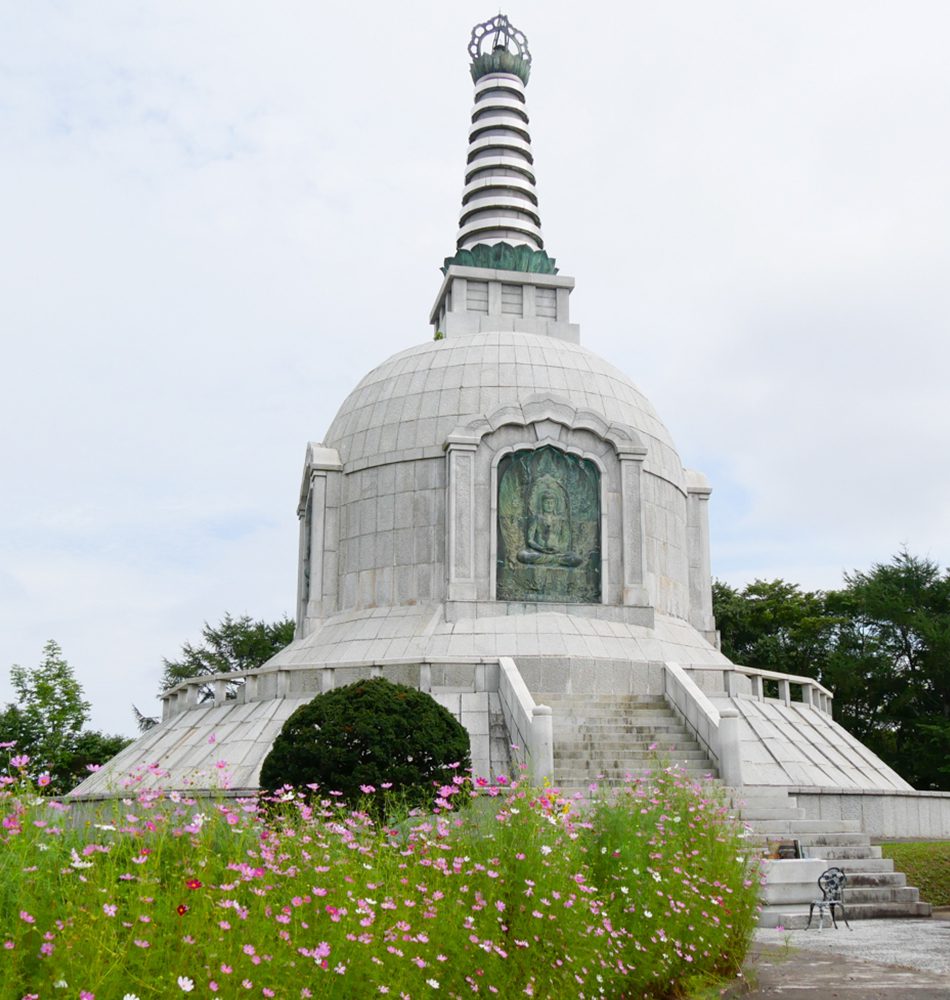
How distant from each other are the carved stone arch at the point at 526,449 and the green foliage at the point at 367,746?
8651mm

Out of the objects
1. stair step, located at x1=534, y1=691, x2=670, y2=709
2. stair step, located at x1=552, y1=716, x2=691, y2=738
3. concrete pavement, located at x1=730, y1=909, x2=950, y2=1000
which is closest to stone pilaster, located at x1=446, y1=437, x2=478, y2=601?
stair step, located at x1=534, y1=691, x2=670, y2=709

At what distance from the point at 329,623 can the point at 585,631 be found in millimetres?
6021

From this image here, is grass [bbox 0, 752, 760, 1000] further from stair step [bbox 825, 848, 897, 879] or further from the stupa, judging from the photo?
the stupa

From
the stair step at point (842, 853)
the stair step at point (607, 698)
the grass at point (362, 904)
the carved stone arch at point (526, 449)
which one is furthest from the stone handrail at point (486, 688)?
the grass at point (362, 904)

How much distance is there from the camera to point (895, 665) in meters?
34.4

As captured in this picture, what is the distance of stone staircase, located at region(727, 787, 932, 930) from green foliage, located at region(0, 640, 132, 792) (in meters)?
21.6

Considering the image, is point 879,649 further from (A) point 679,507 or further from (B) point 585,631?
(B) point 585,631

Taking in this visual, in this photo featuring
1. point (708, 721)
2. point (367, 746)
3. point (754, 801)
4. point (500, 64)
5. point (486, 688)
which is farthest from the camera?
point (500, 64)

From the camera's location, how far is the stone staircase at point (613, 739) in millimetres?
17359

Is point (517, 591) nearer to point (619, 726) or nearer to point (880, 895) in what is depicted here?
point (619, 726)

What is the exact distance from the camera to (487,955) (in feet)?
21.5

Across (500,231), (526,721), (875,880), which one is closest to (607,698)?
(526,721)

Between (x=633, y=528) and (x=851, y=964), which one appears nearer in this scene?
(x=851, y=964)

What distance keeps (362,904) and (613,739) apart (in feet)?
43.7
